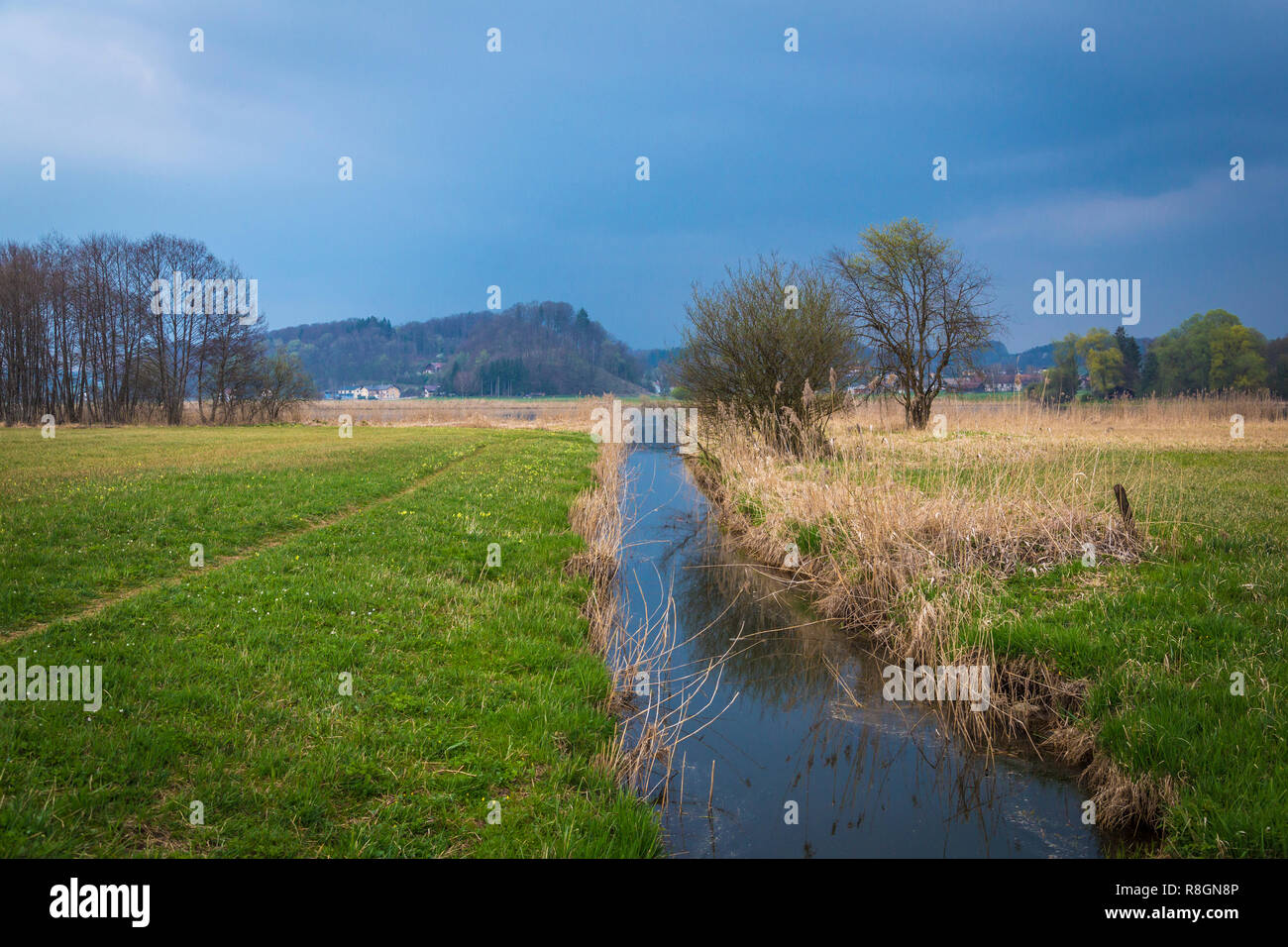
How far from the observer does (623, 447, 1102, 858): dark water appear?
4688 mm

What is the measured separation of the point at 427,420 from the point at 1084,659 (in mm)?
45706

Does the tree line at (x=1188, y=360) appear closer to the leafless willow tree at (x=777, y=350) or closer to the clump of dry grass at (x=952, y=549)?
the leafless willow tree at (x=777, y=350)

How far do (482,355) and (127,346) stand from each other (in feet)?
269

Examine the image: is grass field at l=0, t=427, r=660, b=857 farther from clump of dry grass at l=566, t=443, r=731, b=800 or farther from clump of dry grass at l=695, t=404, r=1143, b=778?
clump of dry grass at l=695, t=404, r=1143, b=778

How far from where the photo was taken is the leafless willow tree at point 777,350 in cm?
1880

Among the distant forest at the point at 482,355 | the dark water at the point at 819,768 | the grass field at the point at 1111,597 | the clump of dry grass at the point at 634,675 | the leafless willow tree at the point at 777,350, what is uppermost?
the distant forest at the point at 482,355

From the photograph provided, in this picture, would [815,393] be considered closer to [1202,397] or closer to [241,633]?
[241,633]

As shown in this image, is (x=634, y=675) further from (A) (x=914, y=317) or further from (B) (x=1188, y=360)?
(B) (x=1188, y=360)

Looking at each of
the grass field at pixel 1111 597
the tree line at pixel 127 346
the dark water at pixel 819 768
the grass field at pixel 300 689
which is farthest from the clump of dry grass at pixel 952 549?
the tree line at pixel 127 346

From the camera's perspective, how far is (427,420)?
→ 157 feet

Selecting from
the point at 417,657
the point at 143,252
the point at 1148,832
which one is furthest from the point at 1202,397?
the point at 143,252

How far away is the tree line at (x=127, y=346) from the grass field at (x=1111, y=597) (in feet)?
135

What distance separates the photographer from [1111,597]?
7.07 m

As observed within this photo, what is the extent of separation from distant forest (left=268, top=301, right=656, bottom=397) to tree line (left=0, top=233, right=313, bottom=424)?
66.6 metres
